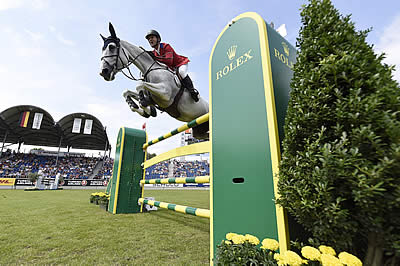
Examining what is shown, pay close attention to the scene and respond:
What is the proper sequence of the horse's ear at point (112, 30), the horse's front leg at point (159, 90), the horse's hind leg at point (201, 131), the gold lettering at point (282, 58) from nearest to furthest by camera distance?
the gold lettering at point (282, 58)
the horse's front leg at point (159, 90)
the horse's ear at point (112, 30)
the horse's hind leg at point (201, 131)

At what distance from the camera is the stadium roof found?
16.0 m

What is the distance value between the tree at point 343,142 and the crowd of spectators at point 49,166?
71.0ft

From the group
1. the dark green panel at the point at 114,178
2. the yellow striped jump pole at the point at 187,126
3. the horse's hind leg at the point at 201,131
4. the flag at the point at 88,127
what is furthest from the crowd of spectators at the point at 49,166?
the horse's hind leg at the point at 201,131

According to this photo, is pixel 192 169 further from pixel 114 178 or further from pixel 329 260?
pixel 329 260

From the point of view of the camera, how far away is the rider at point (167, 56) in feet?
7.64

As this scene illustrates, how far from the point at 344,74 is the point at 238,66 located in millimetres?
779

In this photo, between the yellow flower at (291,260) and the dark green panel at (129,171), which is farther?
the dark green panel at (129,171)

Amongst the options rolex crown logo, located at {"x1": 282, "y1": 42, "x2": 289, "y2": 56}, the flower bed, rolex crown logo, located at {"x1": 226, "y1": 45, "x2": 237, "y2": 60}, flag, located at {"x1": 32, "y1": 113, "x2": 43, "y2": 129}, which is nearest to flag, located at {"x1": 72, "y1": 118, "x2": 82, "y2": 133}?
flag, located at {"x1": 32, "y1": 113, "x2": 43, "y2": 129}

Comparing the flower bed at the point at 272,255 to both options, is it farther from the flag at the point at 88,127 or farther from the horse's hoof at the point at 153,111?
the flag at the point at 88,127

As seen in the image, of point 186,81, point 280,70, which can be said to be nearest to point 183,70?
point 186,81

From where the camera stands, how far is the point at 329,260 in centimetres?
62

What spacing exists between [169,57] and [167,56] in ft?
0.09

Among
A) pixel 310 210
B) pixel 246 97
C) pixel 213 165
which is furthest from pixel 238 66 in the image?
pixel 310 210

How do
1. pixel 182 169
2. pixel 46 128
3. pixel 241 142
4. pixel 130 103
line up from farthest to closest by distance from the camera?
pixel 182 169, pixel 46 128, pixel 130 103, pixel 241 142
